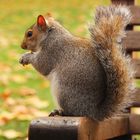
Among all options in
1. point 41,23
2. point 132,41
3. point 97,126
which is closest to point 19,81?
point 132,41

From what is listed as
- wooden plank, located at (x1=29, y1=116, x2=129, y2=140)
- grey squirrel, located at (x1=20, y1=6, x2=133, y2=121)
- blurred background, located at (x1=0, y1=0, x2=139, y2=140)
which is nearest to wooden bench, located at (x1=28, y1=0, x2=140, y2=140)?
wooden plank, located at (x1=29, y1=116, x2=129, y2=140)

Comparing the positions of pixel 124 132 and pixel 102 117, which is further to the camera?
pixel 124 132

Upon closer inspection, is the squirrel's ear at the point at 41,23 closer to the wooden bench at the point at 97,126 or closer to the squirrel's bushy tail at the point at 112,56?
the squirrel's bushy tail at the point at 112,56

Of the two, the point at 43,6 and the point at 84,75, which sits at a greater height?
the point at 43,6

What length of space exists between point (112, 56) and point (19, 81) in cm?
476

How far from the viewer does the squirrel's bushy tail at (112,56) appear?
3.42 meters

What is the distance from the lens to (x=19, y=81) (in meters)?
8.12

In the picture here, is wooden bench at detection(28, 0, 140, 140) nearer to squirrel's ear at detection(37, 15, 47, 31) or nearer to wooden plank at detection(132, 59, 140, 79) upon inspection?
wooden plank at detection(132, 59, 140, 79)

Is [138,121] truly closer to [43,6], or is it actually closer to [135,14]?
[135,14]

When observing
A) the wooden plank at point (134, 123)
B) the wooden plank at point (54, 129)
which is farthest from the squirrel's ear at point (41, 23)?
the wooden plank at point (134, 123)

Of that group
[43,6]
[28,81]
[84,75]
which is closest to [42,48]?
[84,75]

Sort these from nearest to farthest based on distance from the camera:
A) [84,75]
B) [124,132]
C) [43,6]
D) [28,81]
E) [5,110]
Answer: [84,75], [124,132], [5,110], [28,81], [43,6]

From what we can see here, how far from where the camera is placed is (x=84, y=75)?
11.2ft

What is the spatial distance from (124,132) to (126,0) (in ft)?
2.58
